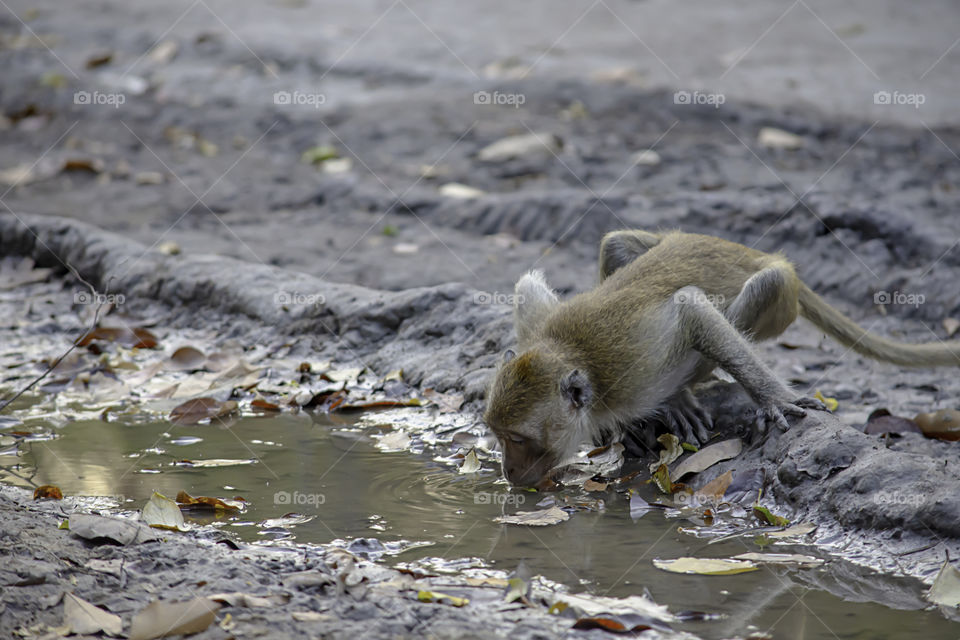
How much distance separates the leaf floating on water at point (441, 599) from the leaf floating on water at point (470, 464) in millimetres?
1615

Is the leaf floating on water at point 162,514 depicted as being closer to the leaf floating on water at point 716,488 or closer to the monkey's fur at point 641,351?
the monkey's fur at point 641,351

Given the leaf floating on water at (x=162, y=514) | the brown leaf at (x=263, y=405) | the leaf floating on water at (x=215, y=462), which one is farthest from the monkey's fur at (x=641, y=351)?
the brown leaf at (x=263, y=405)

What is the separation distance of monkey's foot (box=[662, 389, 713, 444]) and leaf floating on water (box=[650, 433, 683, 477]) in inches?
2.7

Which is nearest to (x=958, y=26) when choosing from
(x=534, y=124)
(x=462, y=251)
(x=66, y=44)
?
(x=534, y=124)

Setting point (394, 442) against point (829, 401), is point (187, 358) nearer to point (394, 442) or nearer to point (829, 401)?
point (394, 442)

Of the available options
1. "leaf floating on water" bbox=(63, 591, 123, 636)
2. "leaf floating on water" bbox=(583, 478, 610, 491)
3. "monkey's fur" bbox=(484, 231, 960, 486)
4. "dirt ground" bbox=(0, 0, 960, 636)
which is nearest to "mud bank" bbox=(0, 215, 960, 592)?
"dirt ground" bbox=(0, 0, 960, 636)

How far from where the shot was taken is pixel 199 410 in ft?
19.0

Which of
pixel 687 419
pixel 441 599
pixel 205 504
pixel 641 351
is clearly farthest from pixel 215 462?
pixel 687 419

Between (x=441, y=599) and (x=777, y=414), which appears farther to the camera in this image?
(x=777, y=414)

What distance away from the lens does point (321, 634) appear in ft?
10.00

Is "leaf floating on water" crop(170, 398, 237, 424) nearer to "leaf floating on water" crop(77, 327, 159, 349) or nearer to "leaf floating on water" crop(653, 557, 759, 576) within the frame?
"leaf floating on water" crop(77, 327, 159, 349)

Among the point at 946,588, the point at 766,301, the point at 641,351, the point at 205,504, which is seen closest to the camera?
the point at 946,588

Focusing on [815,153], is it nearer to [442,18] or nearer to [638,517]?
[638,517]

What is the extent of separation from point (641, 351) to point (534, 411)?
0.69 metres
